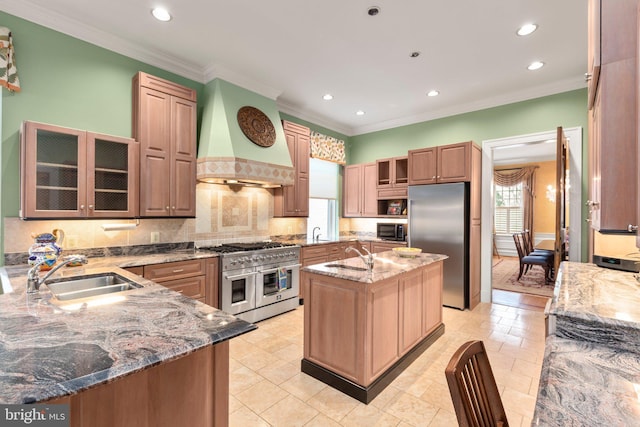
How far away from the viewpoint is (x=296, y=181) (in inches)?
183

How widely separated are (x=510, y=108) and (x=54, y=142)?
538cm

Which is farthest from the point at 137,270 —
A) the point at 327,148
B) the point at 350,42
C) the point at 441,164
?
the point at 441,164

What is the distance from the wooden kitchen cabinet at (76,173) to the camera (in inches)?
92.5

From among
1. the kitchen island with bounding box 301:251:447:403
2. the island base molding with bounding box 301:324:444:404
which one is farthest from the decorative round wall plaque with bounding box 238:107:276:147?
the island base molding with bounding box 301:324:444:404

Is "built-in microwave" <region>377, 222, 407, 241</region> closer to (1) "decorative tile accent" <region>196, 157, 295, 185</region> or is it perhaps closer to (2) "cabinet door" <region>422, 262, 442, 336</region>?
(2) "cabinet door" <region>422, 262, 442, 336</region>

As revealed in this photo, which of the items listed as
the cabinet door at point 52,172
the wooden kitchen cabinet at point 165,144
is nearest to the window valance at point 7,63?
the cabinet door at point 52,172

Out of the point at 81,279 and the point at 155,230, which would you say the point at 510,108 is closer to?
the point at 155,230

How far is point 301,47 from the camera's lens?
124 inches

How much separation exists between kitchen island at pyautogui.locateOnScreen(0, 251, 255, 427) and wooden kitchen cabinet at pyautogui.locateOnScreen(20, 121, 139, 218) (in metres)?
1.27

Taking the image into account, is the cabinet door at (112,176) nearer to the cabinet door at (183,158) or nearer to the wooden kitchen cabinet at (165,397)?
the cabinet door at (183,158)

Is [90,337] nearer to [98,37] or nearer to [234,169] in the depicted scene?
[234,169]

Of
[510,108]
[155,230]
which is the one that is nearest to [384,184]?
[510,108]

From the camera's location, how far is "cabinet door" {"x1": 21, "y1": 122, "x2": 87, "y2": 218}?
233 centimetres

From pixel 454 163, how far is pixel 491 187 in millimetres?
726
